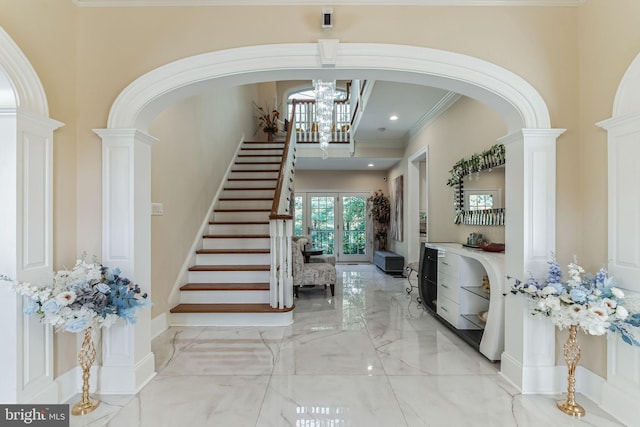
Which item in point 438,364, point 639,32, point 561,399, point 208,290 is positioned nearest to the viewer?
point 639,32

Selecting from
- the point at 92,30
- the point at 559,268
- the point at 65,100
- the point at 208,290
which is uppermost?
the point at 92,30

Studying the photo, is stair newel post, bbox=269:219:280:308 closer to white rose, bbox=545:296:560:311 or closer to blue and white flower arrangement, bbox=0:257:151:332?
blue and white flower arrangement, bbox=0:257:151:332

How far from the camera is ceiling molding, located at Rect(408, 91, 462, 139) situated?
4.55 meters

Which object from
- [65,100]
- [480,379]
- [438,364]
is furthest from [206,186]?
[480,379]

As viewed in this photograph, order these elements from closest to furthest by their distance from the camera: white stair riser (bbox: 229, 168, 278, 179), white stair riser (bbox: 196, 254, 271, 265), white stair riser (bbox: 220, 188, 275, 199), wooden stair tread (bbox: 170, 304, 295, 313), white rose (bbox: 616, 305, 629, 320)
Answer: white rose (bbox: 616, 305, 629, 320), wooden stair tread (bbox: 170, 304, 295, 313), white stair riser (bbox: 196, 254, 271, 265), white stair riser (bbox: 220, 188, 275, 199), white stair riser (bbox: 229, 168, 278, 179)

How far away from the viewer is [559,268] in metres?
2.19

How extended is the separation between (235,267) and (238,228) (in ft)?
3.03

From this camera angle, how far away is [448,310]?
11.8 feet

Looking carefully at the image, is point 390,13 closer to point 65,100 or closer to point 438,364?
point 65,100

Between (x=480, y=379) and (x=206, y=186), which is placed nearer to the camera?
(x=480, y=379)

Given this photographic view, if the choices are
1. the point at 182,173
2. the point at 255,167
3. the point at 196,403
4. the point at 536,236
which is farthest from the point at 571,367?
Answer: the point at 255,167

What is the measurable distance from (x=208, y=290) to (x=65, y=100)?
2.36 m

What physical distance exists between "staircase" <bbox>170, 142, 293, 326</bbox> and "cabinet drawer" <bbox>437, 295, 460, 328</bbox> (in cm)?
173

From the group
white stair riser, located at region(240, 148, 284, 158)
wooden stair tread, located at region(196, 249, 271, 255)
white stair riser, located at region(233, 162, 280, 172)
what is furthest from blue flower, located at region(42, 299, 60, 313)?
white stair riser, located at region(240, 148, 284, 158)
